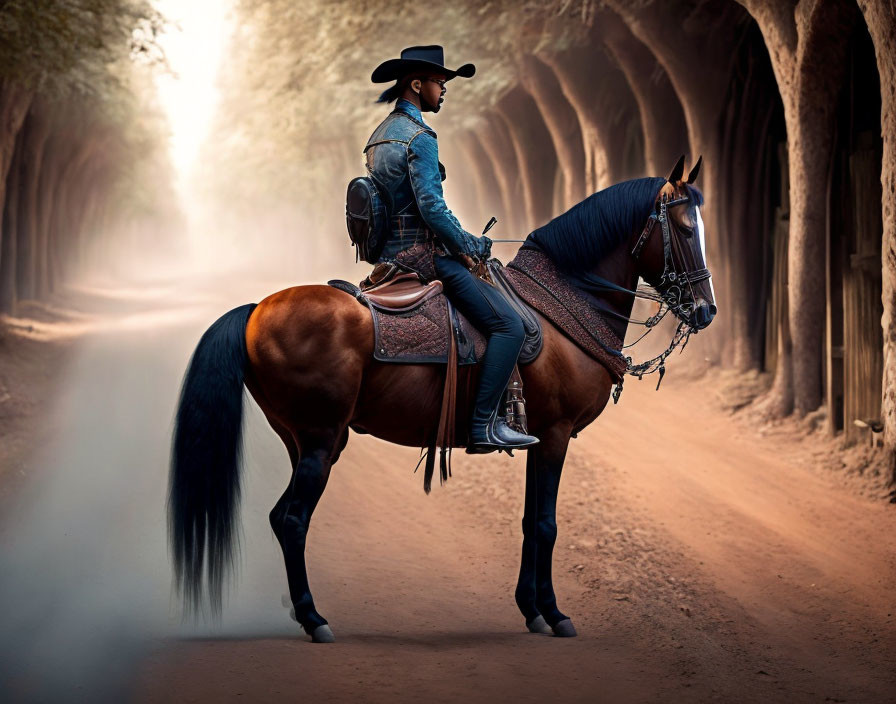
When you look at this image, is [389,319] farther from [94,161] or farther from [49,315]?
[94,161]

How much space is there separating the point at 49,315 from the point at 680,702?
73.1ft

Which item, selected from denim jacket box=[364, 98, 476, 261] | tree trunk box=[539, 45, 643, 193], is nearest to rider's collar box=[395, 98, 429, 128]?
denim jacket box=[364, 98, 476, 261]

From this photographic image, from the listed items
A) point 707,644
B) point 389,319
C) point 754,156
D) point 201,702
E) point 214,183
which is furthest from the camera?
point 214,183

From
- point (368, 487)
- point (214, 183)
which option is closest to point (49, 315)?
point (368, 487)

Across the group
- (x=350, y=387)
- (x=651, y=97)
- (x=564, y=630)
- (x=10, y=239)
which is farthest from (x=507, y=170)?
(x=350, y=387)

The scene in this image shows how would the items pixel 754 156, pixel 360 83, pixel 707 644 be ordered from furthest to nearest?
pixel 360 83 < pixel 754 156 < pixel 707 644

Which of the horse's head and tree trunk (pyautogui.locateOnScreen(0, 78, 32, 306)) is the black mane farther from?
tree trunk (pyautogui.locateOnScreen(0, 78, 32, 306))

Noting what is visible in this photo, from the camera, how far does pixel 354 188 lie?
6.59 m

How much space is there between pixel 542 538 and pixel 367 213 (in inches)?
93.9

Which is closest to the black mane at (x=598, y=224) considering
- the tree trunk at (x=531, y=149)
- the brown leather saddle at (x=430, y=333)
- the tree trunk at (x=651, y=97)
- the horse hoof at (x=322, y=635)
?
the brown leather saddle at (x=430, y=333)

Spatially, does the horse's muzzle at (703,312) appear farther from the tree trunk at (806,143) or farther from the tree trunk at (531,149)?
the tree trunk at (531,149)

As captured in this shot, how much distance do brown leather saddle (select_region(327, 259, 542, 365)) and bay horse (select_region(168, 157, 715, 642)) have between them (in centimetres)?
9

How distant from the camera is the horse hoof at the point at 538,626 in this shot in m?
6.89

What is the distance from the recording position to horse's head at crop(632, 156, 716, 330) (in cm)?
677
